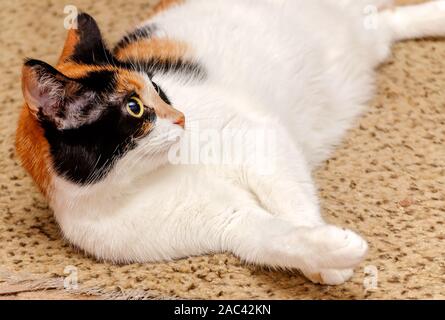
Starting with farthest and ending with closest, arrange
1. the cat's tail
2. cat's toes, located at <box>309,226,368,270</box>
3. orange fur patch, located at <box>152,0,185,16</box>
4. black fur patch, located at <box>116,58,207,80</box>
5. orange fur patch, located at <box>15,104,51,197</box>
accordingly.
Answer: the cat's tail
orange fur patch, located at <box>152,0,185,16</box>
black fur patch, located at <box>116,58,207,80</box>
orange fur patch, located at <box>15,104,51,197</box>
cat's toes, located at <box>309,226,368,270</box>

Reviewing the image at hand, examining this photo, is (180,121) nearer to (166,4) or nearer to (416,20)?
(166,4)

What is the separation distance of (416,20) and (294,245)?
1159mm

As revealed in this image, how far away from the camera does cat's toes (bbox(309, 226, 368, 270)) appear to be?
3.99 ft

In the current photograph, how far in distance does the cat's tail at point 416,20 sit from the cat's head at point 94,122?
3.61ft

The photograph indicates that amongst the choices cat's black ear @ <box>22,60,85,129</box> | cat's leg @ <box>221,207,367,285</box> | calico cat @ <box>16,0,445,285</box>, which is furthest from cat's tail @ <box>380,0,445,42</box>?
cat's black ear @ <box>22,60,85,129</box>

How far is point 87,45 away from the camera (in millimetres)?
1465

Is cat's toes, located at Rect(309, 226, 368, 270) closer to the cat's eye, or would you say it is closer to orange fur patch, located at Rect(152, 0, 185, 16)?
the cat's eye

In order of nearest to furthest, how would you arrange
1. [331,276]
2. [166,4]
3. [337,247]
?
[337,247], [331,276], [166,4]

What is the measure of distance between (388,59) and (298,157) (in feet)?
2.44

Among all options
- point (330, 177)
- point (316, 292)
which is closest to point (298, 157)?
point (330, 177)

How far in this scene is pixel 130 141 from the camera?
129cm

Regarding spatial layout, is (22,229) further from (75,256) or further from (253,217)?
(253,217)

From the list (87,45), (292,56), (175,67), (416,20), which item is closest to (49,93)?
(87,45)

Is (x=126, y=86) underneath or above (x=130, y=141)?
above
